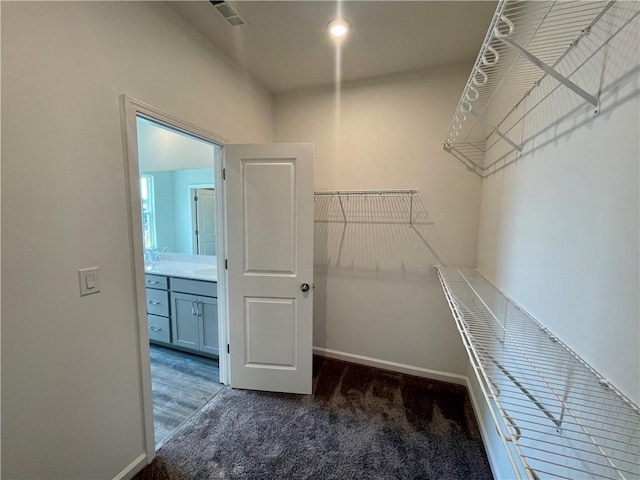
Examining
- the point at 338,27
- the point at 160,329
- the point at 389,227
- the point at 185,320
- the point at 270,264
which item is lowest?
the point at 160,329

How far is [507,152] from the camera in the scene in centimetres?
163

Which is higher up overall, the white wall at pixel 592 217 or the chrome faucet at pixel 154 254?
the white wall at pixel 592 217

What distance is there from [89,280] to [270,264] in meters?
1.14

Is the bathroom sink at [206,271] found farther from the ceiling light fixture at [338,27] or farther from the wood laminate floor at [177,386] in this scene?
the ceiling light fixture at [338,27]

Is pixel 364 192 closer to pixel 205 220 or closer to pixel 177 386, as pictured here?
pixel 205 220

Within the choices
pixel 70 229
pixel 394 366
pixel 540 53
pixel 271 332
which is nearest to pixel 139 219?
pixel 70 229

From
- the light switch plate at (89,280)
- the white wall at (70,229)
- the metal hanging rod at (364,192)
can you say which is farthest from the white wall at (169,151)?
the light switch plate at (89,280)

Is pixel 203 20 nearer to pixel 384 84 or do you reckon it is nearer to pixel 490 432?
pixel 384 84

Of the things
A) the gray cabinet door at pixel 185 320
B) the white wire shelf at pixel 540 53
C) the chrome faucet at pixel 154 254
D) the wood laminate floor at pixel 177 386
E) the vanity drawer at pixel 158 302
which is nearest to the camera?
the white wire shelf at pixel 540 53

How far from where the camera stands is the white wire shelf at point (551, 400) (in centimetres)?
61

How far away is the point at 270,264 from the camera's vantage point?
2213mm

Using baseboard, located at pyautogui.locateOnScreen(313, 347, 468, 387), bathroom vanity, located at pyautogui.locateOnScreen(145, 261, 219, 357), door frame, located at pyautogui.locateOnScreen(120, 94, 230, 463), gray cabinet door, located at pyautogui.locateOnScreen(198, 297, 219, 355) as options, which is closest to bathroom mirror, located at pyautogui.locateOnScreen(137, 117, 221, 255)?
bathroom vanity, located at pyautogui.locateOnScreen(145, 261, 219, 357)

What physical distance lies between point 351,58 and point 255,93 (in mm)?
907

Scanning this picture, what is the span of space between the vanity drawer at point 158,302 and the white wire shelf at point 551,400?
2709 mm
